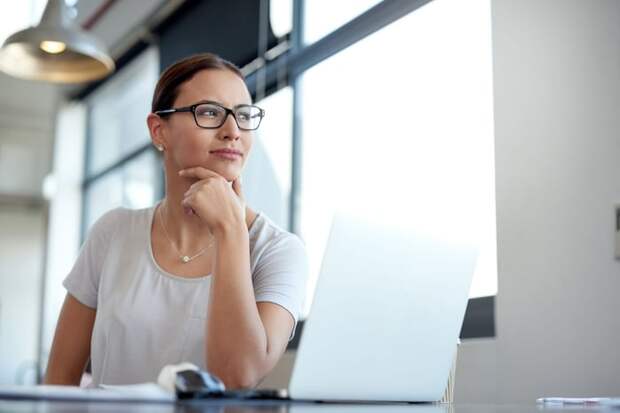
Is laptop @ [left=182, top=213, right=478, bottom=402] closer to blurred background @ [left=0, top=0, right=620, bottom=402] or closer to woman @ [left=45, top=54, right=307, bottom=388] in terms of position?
blurred background @ [left=0, top=0, right=620, bottom=402]

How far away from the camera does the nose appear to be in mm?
1789

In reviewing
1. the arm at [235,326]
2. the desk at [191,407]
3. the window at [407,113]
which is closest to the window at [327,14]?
the window at [407,113]

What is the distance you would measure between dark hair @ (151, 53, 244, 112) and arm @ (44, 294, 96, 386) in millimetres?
495

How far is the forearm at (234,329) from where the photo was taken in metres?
1.49

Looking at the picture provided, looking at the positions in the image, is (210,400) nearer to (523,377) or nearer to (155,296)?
(155,296)

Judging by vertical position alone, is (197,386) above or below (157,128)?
below

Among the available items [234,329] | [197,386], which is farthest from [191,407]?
[234,329]

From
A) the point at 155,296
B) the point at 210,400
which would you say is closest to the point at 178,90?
the point at 155,296

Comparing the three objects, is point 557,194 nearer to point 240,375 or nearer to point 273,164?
point 240,375

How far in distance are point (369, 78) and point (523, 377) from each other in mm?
1590

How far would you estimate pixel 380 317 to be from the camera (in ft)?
3.61

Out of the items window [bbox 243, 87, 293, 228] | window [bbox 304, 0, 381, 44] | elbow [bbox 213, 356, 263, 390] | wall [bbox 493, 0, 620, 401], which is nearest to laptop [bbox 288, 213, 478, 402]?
elbow [bbox 213, 356, 263, 390]

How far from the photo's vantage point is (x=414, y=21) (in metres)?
3.30

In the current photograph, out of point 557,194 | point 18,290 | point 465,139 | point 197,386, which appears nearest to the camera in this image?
point 197,386
